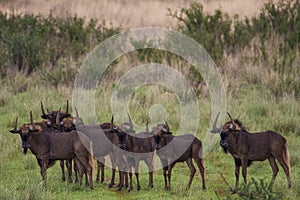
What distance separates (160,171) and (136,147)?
1.56m

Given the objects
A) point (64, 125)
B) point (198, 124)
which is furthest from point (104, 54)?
point (64, 125)

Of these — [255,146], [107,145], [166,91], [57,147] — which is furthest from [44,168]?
[166,91]

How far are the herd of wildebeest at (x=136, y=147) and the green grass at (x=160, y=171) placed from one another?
10.6 inches

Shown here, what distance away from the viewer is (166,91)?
19.3m

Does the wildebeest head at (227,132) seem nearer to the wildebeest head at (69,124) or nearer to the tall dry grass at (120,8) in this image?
the wildebeest head at (69,124)

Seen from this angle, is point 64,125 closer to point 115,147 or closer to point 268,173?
point 115,147

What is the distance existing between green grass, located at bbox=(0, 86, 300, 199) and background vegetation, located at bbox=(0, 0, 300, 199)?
0.02 meters

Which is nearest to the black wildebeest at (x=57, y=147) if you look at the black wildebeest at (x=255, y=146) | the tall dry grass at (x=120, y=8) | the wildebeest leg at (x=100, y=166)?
the wildebeest leg at (x=100, y=166)

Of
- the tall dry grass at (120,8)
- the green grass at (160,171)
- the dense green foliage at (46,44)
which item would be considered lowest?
the green grass at (160,171)

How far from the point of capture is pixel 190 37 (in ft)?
79.0

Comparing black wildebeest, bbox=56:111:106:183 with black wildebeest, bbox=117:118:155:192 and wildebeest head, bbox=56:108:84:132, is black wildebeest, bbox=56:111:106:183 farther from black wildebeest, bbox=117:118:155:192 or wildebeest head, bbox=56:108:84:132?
black wildebeest, bbox=117:118:155:192

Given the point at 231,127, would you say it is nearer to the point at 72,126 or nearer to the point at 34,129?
the point at 72,126

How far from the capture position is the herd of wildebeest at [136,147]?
10758mm

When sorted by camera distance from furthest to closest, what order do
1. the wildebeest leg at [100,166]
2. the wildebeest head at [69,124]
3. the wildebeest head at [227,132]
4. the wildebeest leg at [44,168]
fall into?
the wildebeest leg at [100,166] → the wildebeest head at [69,124] → the wildebeest leg at [44,168] → the wildebeest head at [227,132]
